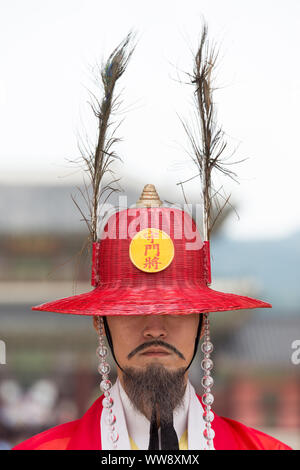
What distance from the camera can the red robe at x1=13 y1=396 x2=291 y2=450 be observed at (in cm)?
165

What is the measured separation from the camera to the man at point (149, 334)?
1.58 meters

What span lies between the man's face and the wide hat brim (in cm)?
9

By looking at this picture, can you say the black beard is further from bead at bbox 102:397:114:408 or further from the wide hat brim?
the wide hat brim

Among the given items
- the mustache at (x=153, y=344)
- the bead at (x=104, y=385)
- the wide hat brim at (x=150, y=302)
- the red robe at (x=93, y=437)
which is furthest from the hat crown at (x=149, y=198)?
the red robe at (x=93, y=437)

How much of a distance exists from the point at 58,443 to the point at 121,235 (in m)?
0.75

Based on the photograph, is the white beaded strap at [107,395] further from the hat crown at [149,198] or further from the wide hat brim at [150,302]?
the hat crown at [149,198]

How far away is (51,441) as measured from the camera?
1.70 meters

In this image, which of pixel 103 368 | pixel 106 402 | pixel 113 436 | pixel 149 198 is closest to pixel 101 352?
pixel 103 368

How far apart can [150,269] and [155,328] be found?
19 centimetres

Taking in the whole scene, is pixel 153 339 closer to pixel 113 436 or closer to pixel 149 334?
pixel 149 334

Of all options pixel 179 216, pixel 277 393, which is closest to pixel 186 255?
pixel 179 216

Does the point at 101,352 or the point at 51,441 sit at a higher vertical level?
the point at 101,352

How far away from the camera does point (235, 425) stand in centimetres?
184

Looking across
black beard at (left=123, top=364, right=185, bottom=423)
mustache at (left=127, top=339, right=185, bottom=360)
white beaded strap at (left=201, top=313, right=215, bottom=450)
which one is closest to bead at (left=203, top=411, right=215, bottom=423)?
white beaded strap at (left=201, top=313, right=215, bottom=450)
